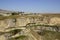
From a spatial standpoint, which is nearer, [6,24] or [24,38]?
[24,38]

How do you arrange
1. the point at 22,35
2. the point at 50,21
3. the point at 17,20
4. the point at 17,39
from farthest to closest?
the point at 50,21 < the point at 17,20 < the point at 22,35 < the point at 17,39

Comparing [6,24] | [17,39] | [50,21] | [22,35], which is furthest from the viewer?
[50,21]

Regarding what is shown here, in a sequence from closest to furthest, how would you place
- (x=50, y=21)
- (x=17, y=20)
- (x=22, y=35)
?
(x=22, y=35) < (x=17, y=20) < (x=50, y=21)

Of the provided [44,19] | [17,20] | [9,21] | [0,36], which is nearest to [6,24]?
[9,21]

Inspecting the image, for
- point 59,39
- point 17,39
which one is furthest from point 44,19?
point 17,39

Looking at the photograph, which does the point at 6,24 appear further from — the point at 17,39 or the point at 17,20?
the point at 17,39

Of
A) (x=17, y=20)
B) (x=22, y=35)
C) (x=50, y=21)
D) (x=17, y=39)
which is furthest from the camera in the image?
(x=50, y=21)

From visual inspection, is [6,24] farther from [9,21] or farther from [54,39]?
[54,39]

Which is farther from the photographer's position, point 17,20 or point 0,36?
point 17,20
